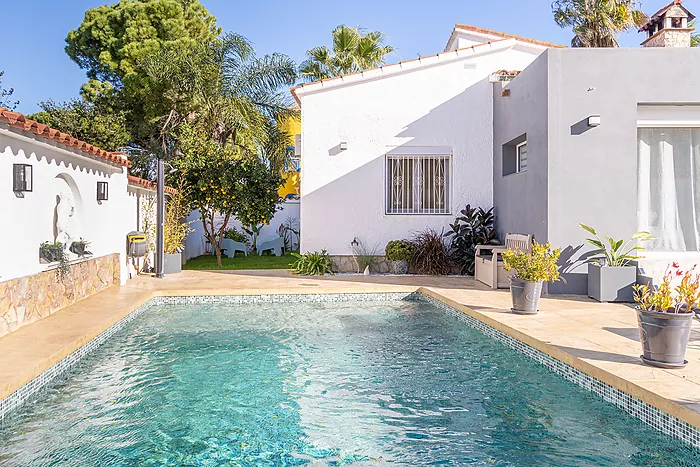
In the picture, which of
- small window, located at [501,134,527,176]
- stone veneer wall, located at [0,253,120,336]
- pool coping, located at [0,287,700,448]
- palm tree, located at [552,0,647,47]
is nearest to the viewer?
pool coping, located at [0,287,700,448]

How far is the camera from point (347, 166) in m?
14.3

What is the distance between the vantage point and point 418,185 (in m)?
14.6

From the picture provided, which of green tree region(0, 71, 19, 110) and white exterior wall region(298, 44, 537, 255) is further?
green tree region(0, 71, 19, 110)

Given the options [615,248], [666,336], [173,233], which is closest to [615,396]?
[666,336]

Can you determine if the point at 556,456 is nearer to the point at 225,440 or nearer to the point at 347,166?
the point at 225,440

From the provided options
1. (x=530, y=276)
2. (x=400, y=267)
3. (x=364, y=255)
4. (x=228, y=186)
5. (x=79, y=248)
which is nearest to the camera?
(x=530, y=276)

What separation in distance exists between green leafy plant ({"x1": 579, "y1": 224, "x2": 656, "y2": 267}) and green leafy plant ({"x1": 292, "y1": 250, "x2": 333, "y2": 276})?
6.10m

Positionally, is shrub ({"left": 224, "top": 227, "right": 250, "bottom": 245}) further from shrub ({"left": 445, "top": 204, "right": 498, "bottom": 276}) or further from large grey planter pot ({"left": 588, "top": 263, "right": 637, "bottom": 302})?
large grey planter pot ({"left": 588, "top": 263, "right": 637, "bottom": 302})

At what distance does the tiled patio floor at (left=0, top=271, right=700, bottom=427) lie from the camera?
4930 millimetres

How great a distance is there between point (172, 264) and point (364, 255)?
15.2 ft

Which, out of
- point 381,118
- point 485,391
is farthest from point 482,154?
point 485,391

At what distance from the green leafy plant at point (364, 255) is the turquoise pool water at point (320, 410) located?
5.96 meters

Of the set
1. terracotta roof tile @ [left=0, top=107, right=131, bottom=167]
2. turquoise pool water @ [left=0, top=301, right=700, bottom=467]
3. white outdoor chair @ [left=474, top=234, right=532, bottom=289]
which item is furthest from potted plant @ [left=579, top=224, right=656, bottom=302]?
terracotta roof tile @ [left=0, top=107, right=131, bottom=167]

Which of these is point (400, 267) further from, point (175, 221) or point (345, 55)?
point (345, 55)
